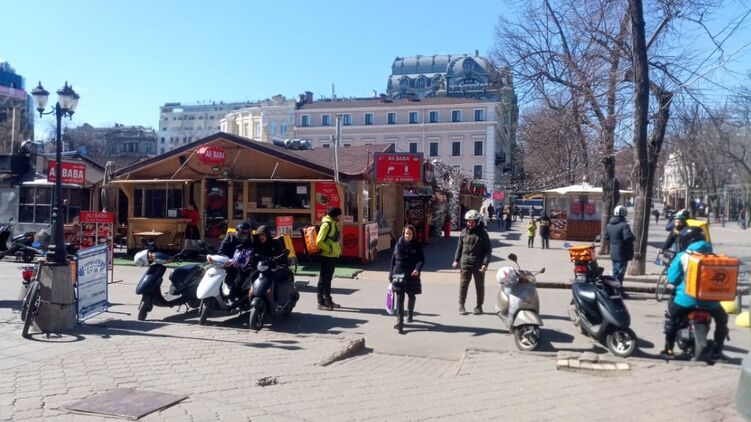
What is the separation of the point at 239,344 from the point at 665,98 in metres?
12.4

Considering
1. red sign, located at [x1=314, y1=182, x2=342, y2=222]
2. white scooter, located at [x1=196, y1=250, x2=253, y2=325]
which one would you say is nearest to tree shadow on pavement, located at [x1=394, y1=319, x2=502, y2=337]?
white scooter, located at [x1=196, y1=250, x2=253, y2=325]

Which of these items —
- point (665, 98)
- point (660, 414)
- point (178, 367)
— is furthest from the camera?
point (665, 98)

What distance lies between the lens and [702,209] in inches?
1156

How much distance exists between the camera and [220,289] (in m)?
9.24

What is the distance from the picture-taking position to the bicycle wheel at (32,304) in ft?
26.5

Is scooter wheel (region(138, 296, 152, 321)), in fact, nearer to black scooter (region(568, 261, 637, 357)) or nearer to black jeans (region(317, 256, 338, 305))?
black jeans (region(317, 256, 338, 305))

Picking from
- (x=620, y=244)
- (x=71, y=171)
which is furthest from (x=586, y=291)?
(x=71, y=171)

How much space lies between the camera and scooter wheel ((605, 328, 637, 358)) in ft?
24.1

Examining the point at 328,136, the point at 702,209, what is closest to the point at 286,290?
the point at 702,209

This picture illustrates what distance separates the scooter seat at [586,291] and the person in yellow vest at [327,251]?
416 centimetres

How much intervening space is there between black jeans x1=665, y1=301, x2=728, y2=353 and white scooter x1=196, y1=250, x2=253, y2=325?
5.73 meters

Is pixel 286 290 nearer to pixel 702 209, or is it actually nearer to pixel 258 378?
pixel 258 378

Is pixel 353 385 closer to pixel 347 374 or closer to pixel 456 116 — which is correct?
pixel 347 374

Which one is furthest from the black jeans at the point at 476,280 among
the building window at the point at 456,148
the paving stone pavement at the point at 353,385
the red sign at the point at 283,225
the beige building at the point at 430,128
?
the building window at the point at 456,148
